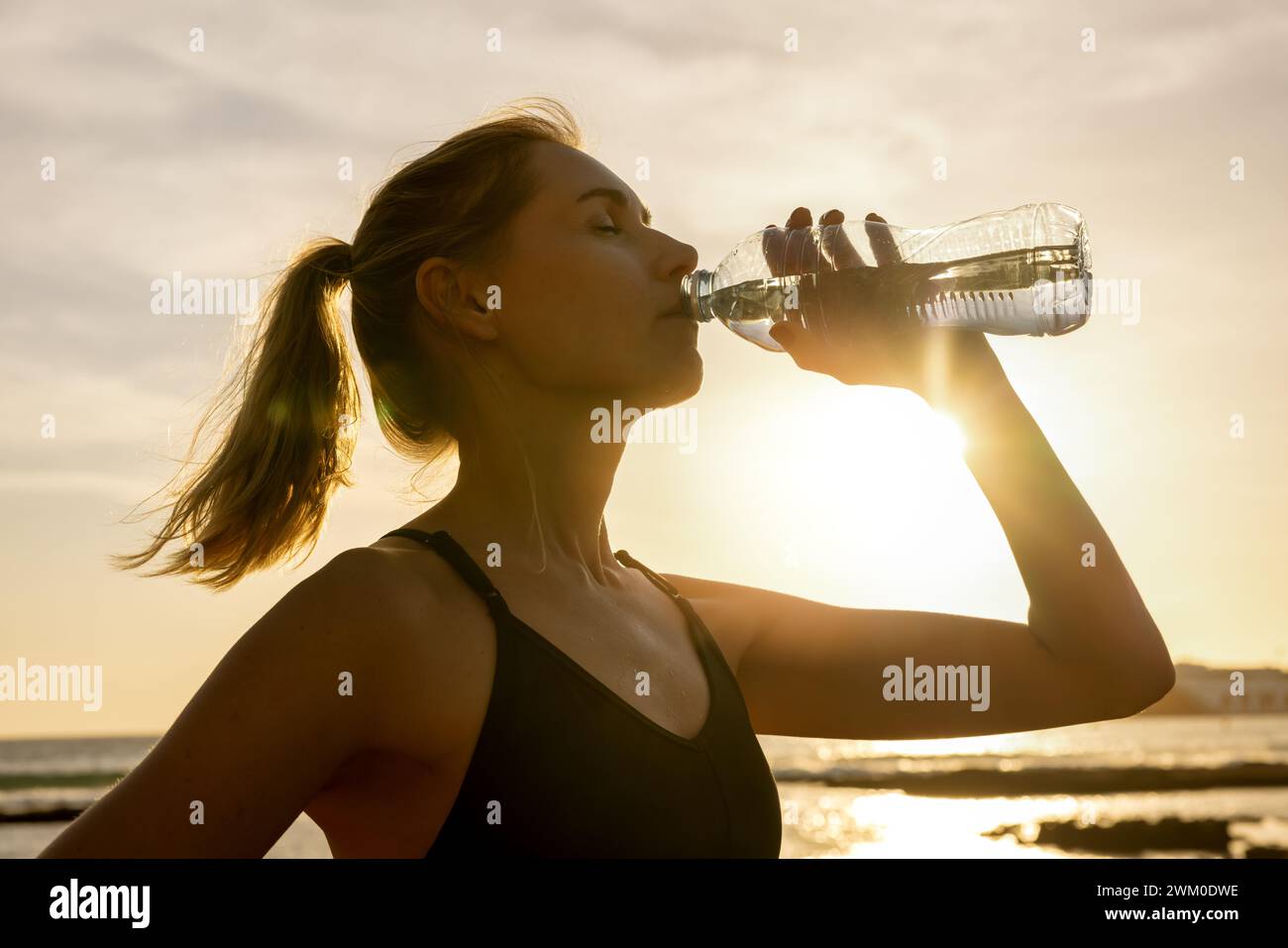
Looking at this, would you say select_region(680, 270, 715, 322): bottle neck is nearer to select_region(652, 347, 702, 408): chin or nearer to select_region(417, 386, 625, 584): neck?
select_region(652, 347, 702, 408): chin

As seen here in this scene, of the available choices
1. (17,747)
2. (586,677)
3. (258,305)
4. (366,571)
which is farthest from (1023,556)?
(17,747)

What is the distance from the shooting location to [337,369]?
9.34ft

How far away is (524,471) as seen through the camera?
2.55 meters

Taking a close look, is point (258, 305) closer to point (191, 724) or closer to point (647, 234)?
point (647, 234)

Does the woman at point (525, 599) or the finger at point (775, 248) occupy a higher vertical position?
the finger at point (775, 248)

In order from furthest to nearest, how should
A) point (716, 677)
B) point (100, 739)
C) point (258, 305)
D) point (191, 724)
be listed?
1. point (100, 739)
2. point (258, 305)
3. point (716, 677)
4. point (191, 724)

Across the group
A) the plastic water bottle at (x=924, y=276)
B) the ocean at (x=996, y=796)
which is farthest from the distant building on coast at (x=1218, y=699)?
the plastic water bottle at (x=924, y=276)

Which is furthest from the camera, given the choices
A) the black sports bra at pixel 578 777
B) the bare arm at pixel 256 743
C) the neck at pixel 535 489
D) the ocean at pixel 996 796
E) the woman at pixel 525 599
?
the ocean at pixel 996 796

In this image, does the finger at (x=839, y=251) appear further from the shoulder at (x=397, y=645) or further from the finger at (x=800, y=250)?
the shoulder at (x=397, y=645)

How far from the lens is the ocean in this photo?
20656mm

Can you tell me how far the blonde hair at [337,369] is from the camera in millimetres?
2646

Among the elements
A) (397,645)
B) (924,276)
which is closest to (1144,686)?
(924,276)

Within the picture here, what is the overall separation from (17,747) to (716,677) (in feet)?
207
